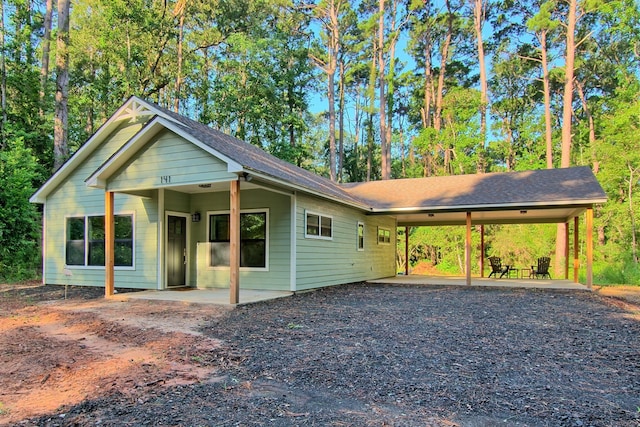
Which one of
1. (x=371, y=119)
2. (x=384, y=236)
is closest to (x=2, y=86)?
(x=384, y=236)

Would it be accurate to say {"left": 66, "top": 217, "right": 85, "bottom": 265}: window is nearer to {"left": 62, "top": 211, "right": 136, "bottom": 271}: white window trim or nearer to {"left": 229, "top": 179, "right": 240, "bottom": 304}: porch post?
{"left": 62, "top": 211, "right": 136, "bottom": 271}: white window trim

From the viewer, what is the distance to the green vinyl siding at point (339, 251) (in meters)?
9.69

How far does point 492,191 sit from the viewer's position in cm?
1248

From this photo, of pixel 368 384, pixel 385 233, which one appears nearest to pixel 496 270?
pixel 385 233

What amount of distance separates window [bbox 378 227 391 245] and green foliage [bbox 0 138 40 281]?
476 inches

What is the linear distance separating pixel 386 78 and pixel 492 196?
15.7m

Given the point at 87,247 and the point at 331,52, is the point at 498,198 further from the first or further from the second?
the point at 331,52

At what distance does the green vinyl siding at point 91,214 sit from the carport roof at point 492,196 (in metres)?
6.84

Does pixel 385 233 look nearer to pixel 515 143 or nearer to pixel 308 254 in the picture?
pixel 308 254

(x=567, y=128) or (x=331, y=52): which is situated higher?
(x=331, y=52)

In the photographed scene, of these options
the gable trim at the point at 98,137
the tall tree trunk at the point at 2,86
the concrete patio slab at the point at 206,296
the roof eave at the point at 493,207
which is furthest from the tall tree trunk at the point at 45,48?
the roof eave at the point at 493,207

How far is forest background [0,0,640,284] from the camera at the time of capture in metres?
17.3

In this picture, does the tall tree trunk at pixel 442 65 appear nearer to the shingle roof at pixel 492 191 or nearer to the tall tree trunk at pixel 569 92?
the tall tree trunk at pixel 569 92

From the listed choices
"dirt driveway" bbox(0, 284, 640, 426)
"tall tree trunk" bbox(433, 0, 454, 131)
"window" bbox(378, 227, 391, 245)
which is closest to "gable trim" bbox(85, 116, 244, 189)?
"dirt driveway" bbox(0, 284, 640, 426)
